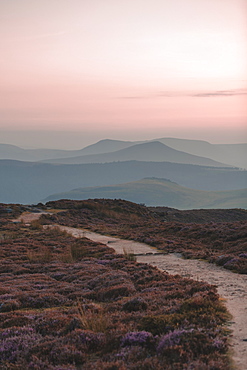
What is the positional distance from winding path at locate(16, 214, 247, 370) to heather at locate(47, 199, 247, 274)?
3.16 ft

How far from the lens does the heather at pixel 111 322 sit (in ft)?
A: 25.5

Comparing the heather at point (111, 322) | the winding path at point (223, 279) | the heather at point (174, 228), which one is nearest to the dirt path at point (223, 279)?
the winding path at point (223, 279)

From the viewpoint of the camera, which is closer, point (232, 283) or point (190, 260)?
point (232, 283)

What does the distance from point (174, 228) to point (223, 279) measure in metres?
24.7

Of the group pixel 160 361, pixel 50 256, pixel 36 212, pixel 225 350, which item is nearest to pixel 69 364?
pixel 160 361

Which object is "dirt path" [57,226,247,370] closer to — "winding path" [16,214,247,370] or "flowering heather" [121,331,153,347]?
"winding path" [16,214,247,370]

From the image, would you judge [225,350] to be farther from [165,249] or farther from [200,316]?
[165,249]

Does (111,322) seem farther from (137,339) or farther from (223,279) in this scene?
(223,279)

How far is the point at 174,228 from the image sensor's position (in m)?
41.0

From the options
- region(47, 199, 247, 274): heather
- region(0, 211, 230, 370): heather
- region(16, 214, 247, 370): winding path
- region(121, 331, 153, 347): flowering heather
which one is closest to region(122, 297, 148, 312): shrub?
region(0, 211, 230, 370): heather

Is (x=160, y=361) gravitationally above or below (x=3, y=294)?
above

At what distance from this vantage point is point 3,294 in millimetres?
15297

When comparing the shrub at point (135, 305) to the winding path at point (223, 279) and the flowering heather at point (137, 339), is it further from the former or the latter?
the flowering heather at point (137, 339)

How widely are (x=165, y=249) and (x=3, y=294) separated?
46.7 feet
